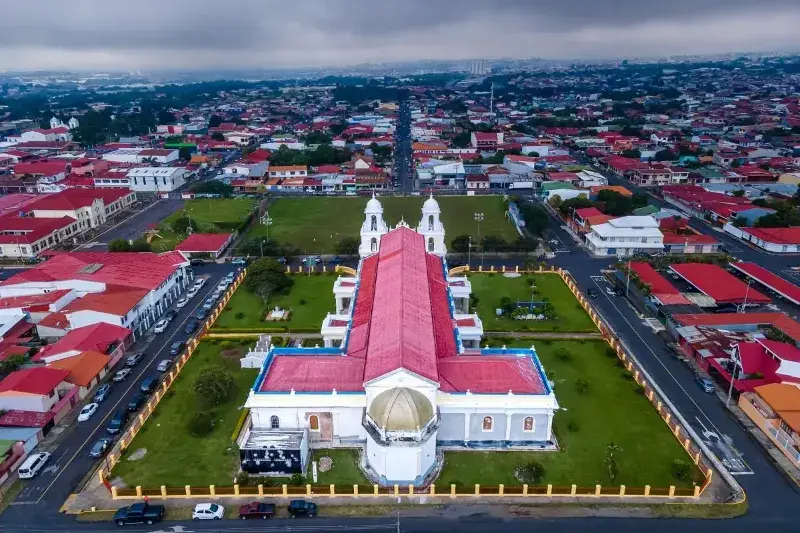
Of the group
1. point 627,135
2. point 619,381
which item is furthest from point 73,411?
Answer: point 627,135

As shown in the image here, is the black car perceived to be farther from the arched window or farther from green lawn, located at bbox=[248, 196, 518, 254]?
green lawn, located at bbox=[248, 196, 518, 254]

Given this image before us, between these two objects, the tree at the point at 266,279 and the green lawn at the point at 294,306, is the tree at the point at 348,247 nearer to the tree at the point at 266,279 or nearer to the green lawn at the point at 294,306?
the green lawn at the point at 294,306

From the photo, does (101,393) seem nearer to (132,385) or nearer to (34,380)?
(132,385)

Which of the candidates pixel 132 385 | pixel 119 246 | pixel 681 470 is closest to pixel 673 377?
pixel 681 470

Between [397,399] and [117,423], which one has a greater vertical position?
[397,399]

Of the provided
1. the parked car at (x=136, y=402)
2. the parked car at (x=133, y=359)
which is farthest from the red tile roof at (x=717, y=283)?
the parked car at (x=133, y=359)

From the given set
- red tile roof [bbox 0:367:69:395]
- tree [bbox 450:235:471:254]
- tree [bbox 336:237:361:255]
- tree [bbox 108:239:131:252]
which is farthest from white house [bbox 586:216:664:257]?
red tile roof [bbox 0:367:69:395]
